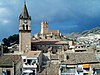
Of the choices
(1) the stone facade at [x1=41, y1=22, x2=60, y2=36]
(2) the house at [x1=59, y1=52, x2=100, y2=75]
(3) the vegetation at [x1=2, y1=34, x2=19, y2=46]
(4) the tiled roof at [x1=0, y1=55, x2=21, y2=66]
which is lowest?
(2) the house at [x1=59, y1=52, x2=100, y2=75]

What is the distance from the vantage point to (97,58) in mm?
58219

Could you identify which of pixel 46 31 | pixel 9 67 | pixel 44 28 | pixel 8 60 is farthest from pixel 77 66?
pixel 44 28

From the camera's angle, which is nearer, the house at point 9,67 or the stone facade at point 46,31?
the house at point 9,67

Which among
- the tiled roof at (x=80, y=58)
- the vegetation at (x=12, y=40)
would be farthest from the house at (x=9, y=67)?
the vegetation at (x=12, y=40)

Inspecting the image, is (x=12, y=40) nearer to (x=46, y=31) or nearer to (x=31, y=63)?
A: (x=46, y=31)

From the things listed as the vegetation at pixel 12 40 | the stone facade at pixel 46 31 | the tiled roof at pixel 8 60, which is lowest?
the tiled roof at pixel 8 60

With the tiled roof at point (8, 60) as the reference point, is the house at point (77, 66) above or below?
below

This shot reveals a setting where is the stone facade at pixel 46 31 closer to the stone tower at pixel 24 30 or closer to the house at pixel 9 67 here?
the stone tower at pixel 24 30

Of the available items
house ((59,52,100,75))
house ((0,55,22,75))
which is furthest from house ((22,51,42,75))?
house ((59,52,100,75))

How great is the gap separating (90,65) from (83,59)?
250 cm

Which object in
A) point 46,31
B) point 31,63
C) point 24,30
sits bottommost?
point 31,63

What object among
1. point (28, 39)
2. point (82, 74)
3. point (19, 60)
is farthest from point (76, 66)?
point (28, 39)

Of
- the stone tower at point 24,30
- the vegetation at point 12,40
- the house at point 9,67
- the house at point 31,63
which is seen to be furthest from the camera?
the vegetation at point 12,40

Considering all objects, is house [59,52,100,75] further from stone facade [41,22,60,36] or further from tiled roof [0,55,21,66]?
stone facade [41,22,60,36]
